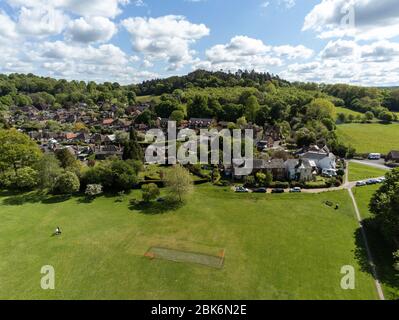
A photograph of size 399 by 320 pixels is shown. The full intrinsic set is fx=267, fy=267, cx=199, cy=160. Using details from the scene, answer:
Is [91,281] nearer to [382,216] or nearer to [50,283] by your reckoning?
[50,283]

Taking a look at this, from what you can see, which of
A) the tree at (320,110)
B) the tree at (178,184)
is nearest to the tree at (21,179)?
the tree at (178,184)

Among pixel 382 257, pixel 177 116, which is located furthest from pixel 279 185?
pixel 177 116

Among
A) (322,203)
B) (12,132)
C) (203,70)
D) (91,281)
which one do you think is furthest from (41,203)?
(203,70)

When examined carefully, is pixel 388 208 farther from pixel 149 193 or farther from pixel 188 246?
pixel 149 193

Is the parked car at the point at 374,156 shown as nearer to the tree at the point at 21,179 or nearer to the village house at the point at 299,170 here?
the village house at the point at 299,170

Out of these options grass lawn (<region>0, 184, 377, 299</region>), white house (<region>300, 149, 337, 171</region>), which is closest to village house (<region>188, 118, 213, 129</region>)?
white house (<region>300, 149, 337, 171</region>)
